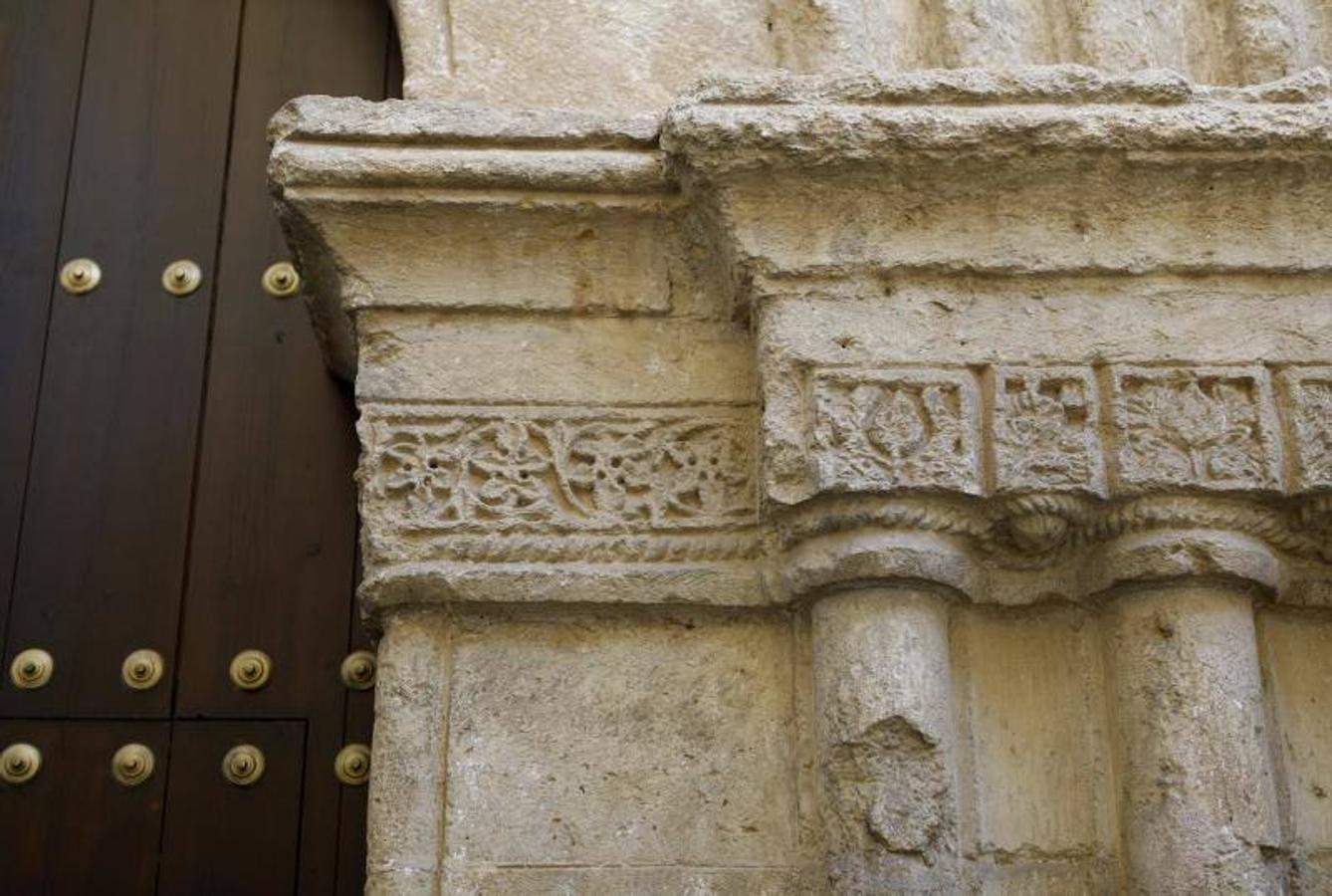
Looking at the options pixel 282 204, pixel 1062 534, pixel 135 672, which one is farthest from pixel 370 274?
pixel 1062 534

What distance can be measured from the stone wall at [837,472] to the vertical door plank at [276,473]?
1.17 feet

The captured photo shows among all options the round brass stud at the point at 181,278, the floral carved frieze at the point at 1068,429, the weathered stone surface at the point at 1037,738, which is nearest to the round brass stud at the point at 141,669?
the round brass stud at the point at 181,278

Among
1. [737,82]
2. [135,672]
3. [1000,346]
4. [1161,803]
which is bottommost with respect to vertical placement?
[1161,803]

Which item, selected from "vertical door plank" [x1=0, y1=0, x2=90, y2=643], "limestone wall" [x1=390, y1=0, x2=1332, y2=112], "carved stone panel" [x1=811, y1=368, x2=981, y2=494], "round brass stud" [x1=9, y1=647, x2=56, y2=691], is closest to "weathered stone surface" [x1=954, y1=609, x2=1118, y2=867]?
"carved stone panel" [x1=811, y1=368, x2=981, y2=494]

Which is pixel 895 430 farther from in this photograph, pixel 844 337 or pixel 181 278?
pixel 181 278

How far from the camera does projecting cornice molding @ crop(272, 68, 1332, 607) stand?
192cm

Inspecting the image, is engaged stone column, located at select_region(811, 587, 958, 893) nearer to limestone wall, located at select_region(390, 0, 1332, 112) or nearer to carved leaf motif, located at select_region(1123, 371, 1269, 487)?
carved leaf motif, located at select_region(1123, 371, 1269, 487)

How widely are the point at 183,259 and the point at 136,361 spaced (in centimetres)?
18

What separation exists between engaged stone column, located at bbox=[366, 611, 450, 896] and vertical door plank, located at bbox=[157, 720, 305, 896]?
37 cm

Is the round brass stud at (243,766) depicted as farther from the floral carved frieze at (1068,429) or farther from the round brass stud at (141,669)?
the floral carved frieze at (1068,429)

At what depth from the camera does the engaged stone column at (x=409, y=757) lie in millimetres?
1858

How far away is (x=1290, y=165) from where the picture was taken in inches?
78.1

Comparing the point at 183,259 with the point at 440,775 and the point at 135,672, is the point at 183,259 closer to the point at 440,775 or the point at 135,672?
the point at 135,672

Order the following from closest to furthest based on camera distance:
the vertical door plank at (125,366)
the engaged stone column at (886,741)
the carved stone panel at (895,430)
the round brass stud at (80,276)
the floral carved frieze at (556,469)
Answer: the engaged stone column at (886,741)
the carved stone panel at (895,430)
the floral carved frieze at (556,469)
the vertical door plank at (125,366)
the round brass stud at (80,276)
